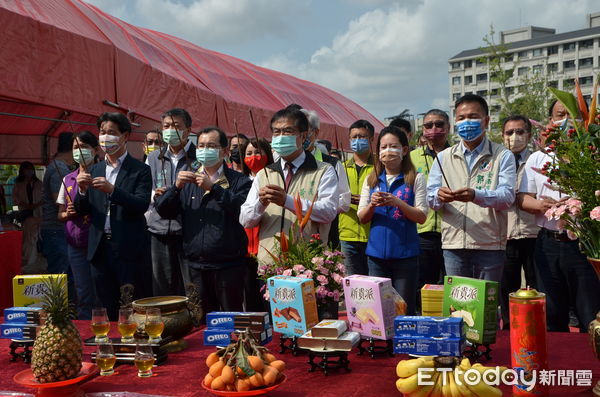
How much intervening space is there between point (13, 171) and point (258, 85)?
207 inches

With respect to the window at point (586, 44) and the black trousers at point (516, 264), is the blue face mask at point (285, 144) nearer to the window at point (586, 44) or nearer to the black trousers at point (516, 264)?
the black trousers at point (516, 264)

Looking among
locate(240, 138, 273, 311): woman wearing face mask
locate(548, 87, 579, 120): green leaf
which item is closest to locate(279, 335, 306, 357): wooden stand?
locate(240, 138, 273, 311): woman wearing face mask

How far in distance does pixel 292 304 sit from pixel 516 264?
2534mm

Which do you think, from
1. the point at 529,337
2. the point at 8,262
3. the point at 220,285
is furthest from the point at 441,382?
the point at 8,262

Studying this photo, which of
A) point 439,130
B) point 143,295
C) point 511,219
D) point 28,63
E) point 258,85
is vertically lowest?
point 143,295

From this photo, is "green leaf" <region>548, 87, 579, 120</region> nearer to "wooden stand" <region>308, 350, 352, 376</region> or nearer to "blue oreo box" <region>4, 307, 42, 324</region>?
"wooden stand" <region>308, 350, 352, 376</region>

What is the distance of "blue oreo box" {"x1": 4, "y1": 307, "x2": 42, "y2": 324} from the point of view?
92.0 inches

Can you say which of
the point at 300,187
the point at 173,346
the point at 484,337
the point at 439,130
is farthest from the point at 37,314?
the point at 439,130

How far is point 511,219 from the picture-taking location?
4.00 m

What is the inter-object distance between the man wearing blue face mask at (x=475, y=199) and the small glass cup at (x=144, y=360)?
171 centimetres

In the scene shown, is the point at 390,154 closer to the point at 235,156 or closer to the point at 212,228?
the point at 212,228

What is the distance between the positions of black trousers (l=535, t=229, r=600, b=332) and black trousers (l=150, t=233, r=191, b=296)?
7.82ft

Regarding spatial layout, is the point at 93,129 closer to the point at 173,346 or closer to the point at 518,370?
the point at 173,346

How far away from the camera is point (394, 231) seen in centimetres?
311
